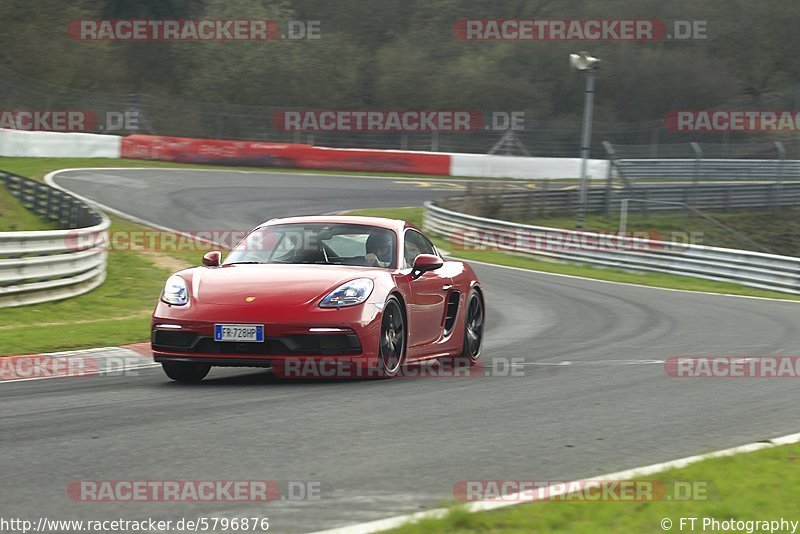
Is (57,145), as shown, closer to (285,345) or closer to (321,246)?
(321,246)

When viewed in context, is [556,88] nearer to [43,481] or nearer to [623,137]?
[623,137]

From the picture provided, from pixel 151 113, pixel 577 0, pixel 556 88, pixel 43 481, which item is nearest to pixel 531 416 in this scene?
pixel 43 481

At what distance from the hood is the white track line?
338 centimetres

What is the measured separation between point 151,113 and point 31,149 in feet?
21.7

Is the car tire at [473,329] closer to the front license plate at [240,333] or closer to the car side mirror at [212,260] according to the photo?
the car side mirror at [212,260]
